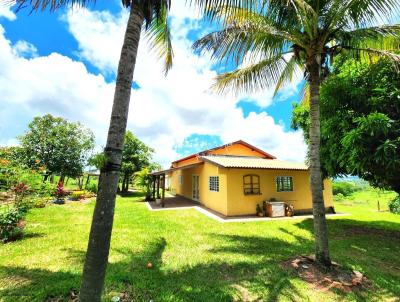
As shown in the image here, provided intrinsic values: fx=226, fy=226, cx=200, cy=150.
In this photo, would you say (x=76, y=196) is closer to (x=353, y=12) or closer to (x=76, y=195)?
(x=76, y=195)

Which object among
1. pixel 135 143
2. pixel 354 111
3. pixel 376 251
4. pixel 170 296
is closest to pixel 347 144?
pixel 354 111

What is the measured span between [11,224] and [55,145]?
17.4 m

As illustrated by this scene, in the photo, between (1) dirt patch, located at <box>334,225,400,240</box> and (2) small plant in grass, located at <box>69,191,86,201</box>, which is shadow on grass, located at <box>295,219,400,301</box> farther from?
(2) small plant in grass, located at <box>69,191,86,201</box>

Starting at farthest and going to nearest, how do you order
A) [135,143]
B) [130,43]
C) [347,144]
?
[135,143]
[347,144]
[130,43]

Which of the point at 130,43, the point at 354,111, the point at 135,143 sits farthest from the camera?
the point at 135,143

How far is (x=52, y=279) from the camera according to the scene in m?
4.78

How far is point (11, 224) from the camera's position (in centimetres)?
776

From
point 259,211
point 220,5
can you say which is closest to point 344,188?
point 259,211

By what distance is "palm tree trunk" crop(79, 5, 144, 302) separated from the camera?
111 inches

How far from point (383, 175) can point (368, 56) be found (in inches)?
150

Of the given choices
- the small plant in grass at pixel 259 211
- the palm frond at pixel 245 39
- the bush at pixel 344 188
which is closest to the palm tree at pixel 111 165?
the palm frond at pixel 245 39

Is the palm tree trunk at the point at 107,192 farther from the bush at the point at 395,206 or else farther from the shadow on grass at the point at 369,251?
the bush at the point at 395,206

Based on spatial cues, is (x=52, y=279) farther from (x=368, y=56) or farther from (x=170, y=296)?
(x=368, y=56)

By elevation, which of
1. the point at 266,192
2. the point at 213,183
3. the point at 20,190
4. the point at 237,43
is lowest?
the point at 20,190
